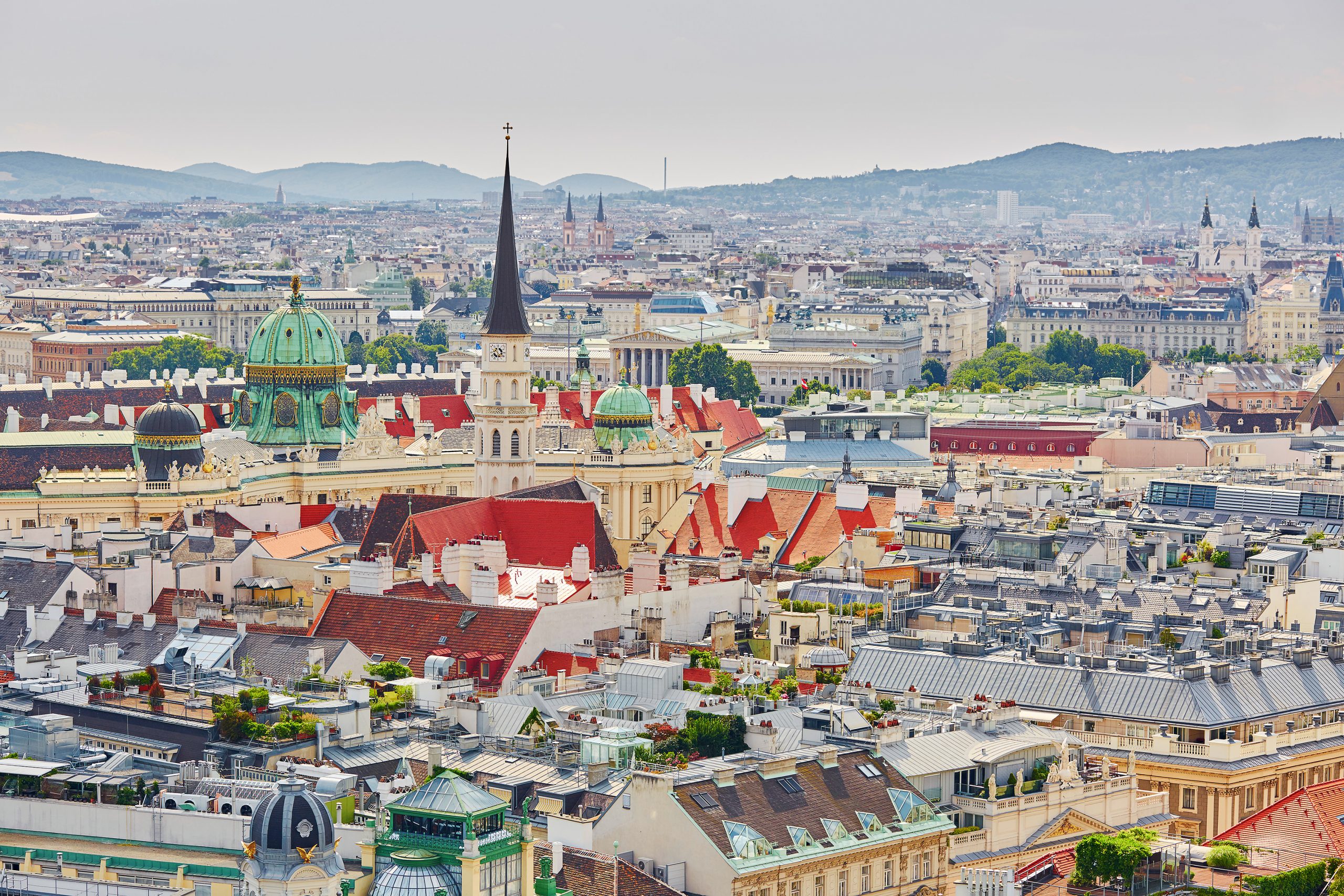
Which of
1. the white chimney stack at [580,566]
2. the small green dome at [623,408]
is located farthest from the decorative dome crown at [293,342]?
the white chimney stack at [580,566]

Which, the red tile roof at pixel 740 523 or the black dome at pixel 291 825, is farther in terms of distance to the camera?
the red tile roof at pixel 740 523

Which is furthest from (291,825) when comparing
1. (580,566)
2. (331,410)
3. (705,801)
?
(331,410)

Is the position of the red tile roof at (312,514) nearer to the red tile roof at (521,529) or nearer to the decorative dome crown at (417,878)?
the red tile roof at (521,529)

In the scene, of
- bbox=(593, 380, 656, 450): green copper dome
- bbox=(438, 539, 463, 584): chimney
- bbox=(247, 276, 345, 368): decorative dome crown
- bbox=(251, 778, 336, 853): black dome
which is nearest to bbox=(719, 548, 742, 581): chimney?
bbox=(438, 539, 463, 584): chimney

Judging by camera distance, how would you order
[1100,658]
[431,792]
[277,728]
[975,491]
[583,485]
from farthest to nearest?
[975,491] → [583,485] → [1100,658] → [277,728] → [431,792]

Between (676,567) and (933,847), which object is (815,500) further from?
(933,847)

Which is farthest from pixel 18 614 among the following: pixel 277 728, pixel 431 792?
pixel 431 792

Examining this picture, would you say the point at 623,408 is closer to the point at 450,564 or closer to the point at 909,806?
the point at 450,564
